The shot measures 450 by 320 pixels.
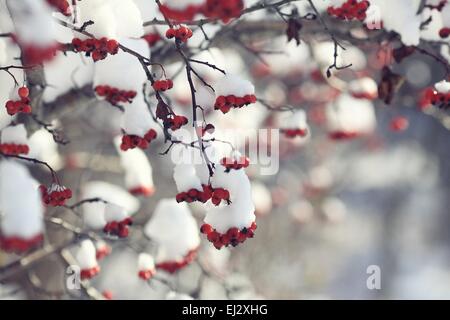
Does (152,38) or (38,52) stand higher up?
(152,38)

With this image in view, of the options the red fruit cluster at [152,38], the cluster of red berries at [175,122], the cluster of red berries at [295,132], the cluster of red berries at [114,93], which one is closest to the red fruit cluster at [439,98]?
the cluster of red berries at [295,132]

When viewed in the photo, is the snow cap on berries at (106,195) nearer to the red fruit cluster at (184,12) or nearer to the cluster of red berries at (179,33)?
the cluster of red berries at (179,33)

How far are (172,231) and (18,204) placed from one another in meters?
2.11

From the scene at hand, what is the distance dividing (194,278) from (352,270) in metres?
7.44

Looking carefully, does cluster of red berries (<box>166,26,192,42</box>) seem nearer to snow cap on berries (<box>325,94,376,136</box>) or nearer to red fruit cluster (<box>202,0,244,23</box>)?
red fruit cluster (<box>202,0,244,23</box>)

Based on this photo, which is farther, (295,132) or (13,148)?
(295,132)

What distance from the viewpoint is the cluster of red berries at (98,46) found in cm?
243

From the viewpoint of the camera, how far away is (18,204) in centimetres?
168

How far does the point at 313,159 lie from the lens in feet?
34.4

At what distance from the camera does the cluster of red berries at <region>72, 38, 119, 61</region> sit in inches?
95.7

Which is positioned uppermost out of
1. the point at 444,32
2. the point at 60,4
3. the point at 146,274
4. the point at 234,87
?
the point at 444,32

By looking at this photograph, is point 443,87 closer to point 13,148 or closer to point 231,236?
point 231,236

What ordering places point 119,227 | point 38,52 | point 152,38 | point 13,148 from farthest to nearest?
point 152,38, point 119,227, point 13,148, point 38,52

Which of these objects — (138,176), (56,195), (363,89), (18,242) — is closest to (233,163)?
(56,195)
